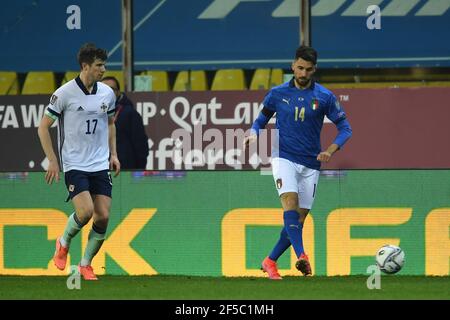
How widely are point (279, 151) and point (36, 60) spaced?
6.75 m

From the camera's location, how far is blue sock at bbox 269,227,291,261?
39.9 ft

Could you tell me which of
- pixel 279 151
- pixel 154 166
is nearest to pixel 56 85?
pixel 154 166

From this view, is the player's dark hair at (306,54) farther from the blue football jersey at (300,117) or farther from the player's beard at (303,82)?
the blue football jersey at (300,117)

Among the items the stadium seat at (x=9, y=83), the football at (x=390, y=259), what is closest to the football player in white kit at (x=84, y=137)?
the football at (x=390, y=259)

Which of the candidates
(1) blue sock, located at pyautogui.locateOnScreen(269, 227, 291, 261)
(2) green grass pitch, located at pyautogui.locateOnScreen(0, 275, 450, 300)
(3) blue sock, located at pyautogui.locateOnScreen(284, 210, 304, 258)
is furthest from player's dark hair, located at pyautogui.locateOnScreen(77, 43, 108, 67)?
(1) blue sock, located at pyautogui.locateOnScreen(269, 227, 291, 261)

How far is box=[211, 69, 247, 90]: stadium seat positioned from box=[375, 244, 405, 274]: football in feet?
19.6

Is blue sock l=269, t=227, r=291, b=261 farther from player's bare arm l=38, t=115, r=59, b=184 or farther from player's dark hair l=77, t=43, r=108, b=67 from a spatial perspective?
player's dark hair l=77, t=43, r=108, b=67

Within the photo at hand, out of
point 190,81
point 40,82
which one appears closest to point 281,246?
point 190,81

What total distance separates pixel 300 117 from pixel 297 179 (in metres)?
0.55

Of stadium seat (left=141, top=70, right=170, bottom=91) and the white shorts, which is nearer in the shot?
the white shorts

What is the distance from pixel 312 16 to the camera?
57.6 ft

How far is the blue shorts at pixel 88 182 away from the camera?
11625 millimetres
